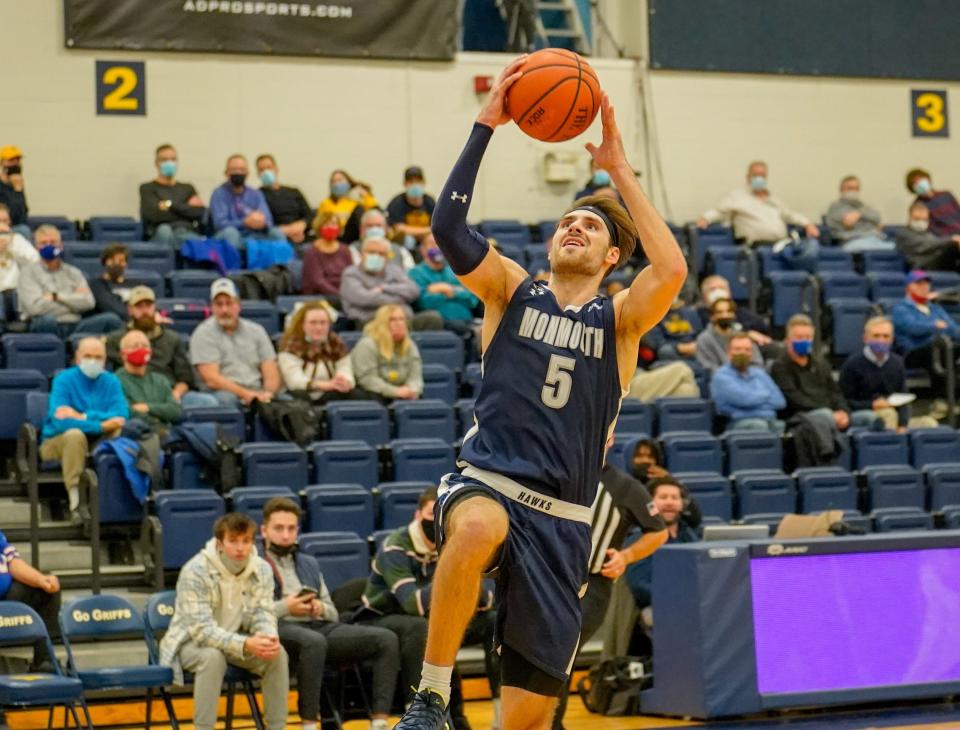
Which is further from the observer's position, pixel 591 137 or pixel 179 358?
pixel 591 137

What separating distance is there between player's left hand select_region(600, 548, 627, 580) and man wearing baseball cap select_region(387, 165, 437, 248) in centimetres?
687

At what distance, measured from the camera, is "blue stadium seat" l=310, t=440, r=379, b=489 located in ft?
35.3

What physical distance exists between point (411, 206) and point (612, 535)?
7.11 m

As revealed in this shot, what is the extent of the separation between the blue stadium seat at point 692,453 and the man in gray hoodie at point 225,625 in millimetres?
4036

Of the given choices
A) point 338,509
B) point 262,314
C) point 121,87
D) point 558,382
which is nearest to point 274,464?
point 338,509

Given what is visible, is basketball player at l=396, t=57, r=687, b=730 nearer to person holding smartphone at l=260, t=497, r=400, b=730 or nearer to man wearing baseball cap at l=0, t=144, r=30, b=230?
person holding smartphone at l=260, t=497, r=400, b=730

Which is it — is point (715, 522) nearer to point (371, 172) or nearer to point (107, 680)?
point (107, 680)

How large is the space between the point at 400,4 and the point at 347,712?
9245 millimetres

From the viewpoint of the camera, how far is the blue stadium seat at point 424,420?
11508mm

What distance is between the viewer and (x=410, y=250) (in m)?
14.7

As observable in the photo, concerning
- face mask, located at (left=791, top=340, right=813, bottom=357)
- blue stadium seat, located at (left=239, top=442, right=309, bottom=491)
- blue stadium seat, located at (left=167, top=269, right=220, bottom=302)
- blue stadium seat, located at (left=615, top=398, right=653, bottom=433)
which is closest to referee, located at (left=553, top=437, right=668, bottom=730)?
blue stadium seat, located at (left=239, top=442, right=309, bottom=491)

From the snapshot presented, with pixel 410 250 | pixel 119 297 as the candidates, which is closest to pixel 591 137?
pixel 410 250

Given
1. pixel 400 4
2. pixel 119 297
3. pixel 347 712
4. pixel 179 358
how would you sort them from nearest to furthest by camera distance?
pixel 347 712 → pixel 179 358 → pixel 119 297 → pixel 400 4

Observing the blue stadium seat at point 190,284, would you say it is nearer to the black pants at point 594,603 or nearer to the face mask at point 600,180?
the face mask at point 600,180
